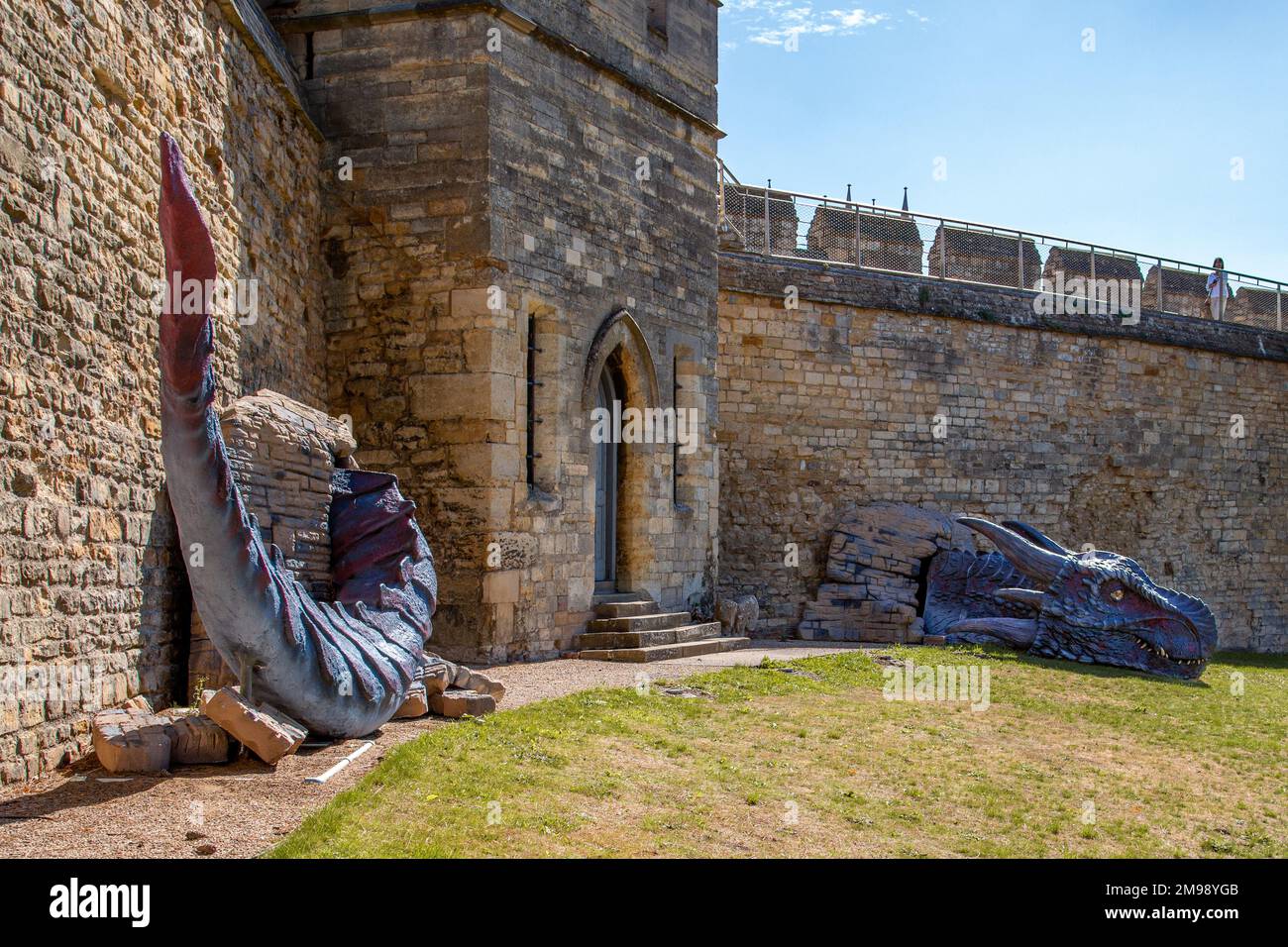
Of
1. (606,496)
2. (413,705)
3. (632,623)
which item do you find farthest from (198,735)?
(606,496)

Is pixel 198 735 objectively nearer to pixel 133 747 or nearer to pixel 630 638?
pixel 133 747

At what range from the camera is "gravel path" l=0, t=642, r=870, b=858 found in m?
4.48

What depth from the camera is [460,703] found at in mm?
7559

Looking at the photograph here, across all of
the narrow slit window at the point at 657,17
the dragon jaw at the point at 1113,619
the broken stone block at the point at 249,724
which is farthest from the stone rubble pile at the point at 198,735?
the narrow slit window at the point at 657,17

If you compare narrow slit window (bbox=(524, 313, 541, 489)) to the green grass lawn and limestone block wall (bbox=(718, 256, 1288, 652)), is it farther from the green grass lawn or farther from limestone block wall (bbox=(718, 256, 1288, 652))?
limestone block wall (bbox=(718, 256, 1288, 652))

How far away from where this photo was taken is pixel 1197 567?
65.5 ft

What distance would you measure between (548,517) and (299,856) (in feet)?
22.5

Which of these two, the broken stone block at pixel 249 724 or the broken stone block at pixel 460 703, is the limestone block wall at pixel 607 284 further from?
the broken stone block at pixel 249 724

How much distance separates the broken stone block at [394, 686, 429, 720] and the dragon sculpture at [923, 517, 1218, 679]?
7.03m

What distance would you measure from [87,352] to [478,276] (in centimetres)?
479
